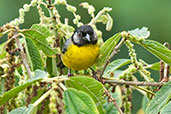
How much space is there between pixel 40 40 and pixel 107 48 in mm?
248

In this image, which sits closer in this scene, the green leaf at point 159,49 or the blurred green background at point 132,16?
the green leaf at point 159,49

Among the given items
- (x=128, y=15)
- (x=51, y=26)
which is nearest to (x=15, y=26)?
(x=51, y=26)

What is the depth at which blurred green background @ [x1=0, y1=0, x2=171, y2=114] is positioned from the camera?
6.59 m

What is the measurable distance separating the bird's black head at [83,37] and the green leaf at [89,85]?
0.64m

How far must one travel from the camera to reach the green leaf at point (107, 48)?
4.14ft

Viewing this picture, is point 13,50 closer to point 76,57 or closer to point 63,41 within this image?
point 63,41

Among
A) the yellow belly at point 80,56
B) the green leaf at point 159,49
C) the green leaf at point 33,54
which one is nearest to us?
the green leaf at point 159,49

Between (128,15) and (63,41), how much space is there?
218 inches

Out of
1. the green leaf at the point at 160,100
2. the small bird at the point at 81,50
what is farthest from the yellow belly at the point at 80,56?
the green leaf at the point at 160,100

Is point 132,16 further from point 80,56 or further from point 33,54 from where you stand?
point 33,54

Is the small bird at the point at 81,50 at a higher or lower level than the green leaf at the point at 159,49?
higher

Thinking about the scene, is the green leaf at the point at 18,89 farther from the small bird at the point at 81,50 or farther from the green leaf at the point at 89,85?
the small bird at the point at 81,50

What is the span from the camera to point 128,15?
7.03m

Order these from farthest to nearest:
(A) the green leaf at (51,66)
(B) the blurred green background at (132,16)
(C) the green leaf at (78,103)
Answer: (B) the blurred green background at (132,16) < (A) the green leaf at (51,66) < (C) the green leaf at (78,103)
